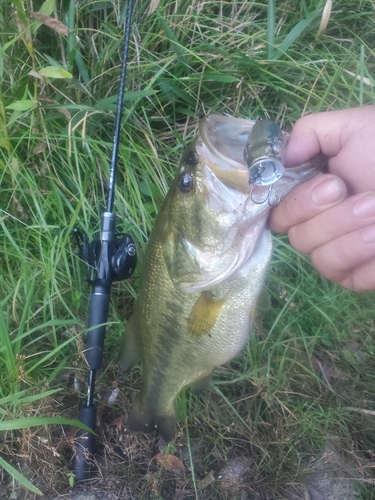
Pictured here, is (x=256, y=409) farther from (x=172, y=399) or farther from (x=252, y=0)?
(x=252, y=0)

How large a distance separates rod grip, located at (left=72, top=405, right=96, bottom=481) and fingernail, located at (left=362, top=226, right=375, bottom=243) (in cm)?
152

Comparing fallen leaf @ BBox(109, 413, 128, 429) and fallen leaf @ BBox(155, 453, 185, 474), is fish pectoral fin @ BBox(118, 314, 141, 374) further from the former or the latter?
fallen leaf @ BBox(155, 453, 185, 474)

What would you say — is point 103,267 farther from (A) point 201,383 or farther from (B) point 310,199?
(B) point 310,199

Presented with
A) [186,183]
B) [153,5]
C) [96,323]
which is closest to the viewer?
[186,183]

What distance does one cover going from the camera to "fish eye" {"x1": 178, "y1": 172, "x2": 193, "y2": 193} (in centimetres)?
154

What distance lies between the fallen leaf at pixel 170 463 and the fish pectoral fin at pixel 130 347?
68 cm

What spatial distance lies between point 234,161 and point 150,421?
1.40 metres

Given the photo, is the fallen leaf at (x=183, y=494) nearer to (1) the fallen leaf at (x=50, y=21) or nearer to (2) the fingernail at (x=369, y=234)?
(2) the fingernail at (x=369, y=234)

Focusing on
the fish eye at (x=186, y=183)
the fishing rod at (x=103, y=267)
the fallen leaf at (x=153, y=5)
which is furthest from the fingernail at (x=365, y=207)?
the fallen leaf at (x=153, y=5)

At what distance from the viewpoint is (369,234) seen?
4.68 ft

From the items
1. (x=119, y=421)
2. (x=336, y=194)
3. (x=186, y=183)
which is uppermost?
(x=336, y=194)

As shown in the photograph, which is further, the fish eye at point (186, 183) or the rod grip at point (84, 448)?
the rod grip at point (84, 448)

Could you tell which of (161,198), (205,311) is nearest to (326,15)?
(161,198)

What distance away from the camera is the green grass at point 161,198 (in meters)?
2.32
